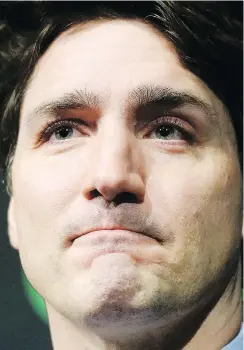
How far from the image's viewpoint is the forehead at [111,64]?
2.39 feet

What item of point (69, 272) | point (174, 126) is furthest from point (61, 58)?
point (69, 272)

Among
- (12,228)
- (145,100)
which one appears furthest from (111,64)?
(12,228)

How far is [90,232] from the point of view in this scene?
2.17ft

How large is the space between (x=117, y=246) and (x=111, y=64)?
0.90ft

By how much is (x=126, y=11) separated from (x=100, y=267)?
1.35 ft

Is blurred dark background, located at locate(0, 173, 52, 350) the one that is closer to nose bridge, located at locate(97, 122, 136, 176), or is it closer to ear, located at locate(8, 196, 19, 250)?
ear, located at locate(8, 196, 19, 250)

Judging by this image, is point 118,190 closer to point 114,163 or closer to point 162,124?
point 114,163

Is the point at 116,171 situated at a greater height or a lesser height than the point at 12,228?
greater

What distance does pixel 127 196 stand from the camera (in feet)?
2.20

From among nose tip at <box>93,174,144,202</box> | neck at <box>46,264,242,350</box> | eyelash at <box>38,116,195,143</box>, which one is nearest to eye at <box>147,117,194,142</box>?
eyelash at <box>38,116,195,143</box>

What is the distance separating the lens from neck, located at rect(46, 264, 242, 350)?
0.71 meters

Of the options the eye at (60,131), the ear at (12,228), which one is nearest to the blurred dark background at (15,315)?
the ear at (12,228)

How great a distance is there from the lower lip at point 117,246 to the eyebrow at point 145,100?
0.19 metres

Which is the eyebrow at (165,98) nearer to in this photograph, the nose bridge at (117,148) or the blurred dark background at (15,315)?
the nose bridge at (117,148)
